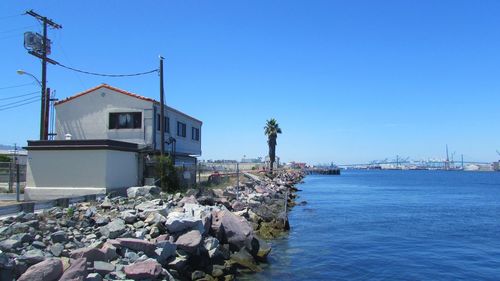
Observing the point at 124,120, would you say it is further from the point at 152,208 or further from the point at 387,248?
the point at 387,248

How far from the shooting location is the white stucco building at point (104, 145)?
2462 cm

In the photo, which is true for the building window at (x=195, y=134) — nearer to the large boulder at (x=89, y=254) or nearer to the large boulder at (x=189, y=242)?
the large boulder at (x=189, y=242)

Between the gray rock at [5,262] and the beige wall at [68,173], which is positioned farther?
the beige wall at [68,173]

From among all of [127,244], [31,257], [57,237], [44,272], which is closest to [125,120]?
[127,244]

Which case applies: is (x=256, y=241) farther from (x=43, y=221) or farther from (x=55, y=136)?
(x=55, y=136)

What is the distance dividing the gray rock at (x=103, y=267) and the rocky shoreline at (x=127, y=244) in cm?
2

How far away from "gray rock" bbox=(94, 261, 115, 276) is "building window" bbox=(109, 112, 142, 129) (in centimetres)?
2056

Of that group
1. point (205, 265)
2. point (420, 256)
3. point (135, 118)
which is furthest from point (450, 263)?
point (135, 118)

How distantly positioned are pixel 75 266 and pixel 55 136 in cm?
2433

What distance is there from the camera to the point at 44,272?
10461mm

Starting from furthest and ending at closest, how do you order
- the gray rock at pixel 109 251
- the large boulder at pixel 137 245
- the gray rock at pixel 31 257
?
the large boulder at pixel 137 245
the gray rock at pixel 109 251
the gray rock at pixel 31 257

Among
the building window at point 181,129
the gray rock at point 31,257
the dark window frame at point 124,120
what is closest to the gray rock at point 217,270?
the gray rock at point 31,257

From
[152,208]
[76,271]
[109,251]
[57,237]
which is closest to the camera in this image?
[76,271]

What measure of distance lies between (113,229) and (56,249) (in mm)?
2502
